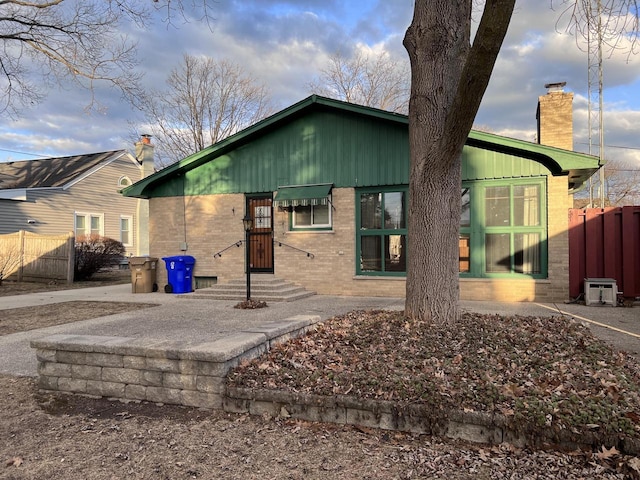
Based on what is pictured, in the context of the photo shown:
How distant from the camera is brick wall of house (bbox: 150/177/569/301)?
31.6ft

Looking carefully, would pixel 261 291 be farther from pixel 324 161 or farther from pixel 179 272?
pixel 324 161

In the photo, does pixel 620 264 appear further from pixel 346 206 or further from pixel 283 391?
pixel 283 391

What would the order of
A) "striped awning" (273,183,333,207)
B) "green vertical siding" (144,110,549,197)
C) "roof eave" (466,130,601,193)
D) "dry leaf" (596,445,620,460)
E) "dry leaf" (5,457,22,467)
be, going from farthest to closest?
"striped awning" (273,183,333,207), "green vertical siding" (144,110,549,197), "roof eave" (466,130,601,193), "dry leaf" (5,457,22,467), "dry leaf" (596,445,620,460)

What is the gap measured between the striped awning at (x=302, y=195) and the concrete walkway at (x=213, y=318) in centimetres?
245

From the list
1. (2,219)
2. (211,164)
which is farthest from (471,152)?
(2,219)

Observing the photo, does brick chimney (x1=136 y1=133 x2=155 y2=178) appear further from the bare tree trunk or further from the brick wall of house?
the bare tree trunk

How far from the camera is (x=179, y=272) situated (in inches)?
486

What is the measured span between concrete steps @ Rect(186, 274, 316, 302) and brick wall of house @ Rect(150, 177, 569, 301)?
18.5 inches

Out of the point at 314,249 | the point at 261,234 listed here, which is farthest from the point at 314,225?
the point at 261,234

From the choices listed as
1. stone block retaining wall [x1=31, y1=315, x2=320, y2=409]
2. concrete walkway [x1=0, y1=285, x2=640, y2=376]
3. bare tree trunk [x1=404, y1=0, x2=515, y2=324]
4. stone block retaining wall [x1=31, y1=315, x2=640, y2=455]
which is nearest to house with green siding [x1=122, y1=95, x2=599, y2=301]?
concrete walkway [x1=0, y1=285, x2=640, y2=376]

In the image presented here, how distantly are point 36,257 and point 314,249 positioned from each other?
1177cm

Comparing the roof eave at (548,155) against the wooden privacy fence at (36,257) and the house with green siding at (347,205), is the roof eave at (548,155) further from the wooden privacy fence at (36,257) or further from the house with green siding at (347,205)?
the wooden privacy fence at (36,257)

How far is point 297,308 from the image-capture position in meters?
9.16

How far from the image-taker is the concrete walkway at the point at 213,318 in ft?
20.5
